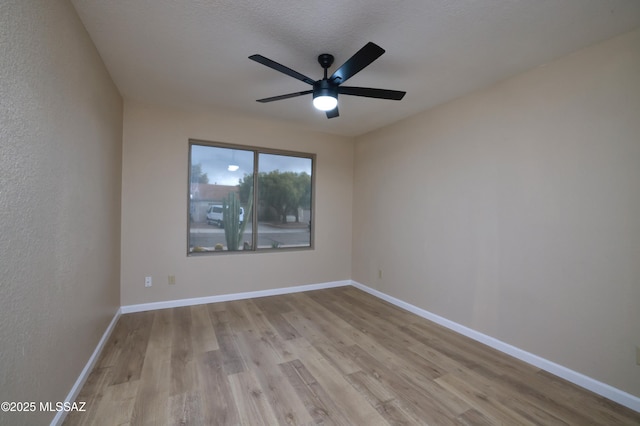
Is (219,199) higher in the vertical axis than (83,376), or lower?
higher

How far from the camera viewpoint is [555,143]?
222 cm

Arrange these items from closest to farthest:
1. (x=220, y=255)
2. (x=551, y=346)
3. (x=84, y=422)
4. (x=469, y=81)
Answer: (x=84, y=422) < (x=551, y=346) < (x=469, y=81) < (x=220, y=255)

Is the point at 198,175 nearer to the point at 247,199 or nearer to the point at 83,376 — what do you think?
the point at 247,199

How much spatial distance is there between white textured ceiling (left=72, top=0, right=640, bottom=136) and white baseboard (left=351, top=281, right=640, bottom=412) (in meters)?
2.48

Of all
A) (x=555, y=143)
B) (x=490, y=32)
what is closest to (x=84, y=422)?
(x=490, y=32)

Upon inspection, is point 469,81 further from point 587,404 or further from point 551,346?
point 587,404

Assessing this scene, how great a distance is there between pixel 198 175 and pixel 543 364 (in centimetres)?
418

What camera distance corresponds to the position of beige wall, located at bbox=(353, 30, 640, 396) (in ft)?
6.21

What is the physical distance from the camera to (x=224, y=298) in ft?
12.2

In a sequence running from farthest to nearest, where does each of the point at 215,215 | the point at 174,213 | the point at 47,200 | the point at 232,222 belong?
the point at 232,222 → the point at 215,215 → the point at 174,213 → the point at 47,200

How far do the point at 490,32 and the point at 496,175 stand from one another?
4.19 ft

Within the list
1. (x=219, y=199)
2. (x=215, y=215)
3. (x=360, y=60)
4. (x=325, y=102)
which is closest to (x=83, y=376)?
(x=215, y=215)

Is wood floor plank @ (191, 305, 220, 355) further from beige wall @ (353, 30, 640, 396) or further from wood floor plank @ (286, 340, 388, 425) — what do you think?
beige wall @ (353, 30, 640, 396)

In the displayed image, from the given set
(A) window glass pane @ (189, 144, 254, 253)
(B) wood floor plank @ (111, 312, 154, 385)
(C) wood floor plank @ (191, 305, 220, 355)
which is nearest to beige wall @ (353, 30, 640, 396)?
(A) window glass pane @ (189, 144, 254, 253)
